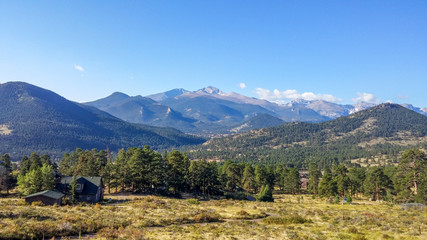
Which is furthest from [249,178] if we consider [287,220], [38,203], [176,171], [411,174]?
[38,203]

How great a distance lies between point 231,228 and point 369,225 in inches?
779

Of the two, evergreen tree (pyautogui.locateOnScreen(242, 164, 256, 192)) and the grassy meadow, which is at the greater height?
the grassy meadow

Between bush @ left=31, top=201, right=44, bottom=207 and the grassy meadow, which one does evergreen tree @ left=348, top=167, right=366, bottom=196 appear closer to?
the grassy meadow

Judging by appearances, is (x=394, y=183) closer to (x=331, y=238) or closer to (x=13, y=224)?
(x=331, y=238)

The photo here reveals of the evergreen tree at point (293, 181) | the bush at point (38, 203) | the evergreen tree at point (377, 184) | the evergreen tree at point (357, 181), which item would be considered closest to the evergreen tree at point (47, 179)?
the bush at point (38, 203)

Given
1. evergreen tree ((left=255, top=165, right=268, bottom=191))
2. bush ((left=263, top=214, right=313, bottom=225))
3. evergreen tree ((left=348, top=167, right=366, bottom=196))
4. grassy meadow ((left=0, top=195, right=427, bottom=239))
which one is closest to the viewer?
grassy meadow ((left=0, top=195, right=427, bottom=239))

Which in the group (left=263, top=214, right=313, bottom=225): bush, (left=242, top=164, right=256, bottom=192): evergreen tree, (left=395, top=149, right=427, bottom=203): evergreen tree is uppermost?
(left=395, top=149, right=427, bottom=203): evergreen tree

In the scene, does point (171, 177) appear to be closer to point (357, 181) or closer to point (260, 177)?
point (260, 177)

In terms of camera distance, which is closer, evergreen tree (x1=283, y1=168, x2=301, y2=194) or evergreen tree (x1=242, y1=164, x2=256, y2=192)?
evergreen tree (x1=283, y1=168, x2=301, y2=194)

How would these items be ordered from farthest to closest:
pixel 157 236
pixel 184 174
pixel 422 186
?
pixel 184 174
pixel 422 186
pixel 157 236

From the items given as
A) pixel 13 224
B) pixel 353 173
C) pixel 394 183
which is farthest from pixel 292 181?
pixel 13 224

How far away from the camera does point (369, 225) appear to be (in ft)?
113

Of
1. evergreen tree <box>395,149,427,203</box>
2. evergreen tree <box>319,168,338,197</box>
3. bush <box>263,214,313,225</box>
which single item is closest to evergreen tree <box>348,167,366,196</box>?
evergreen tree <box>319,168,338,197</box>

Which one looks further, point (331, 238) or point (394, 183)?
point (394, 183)
